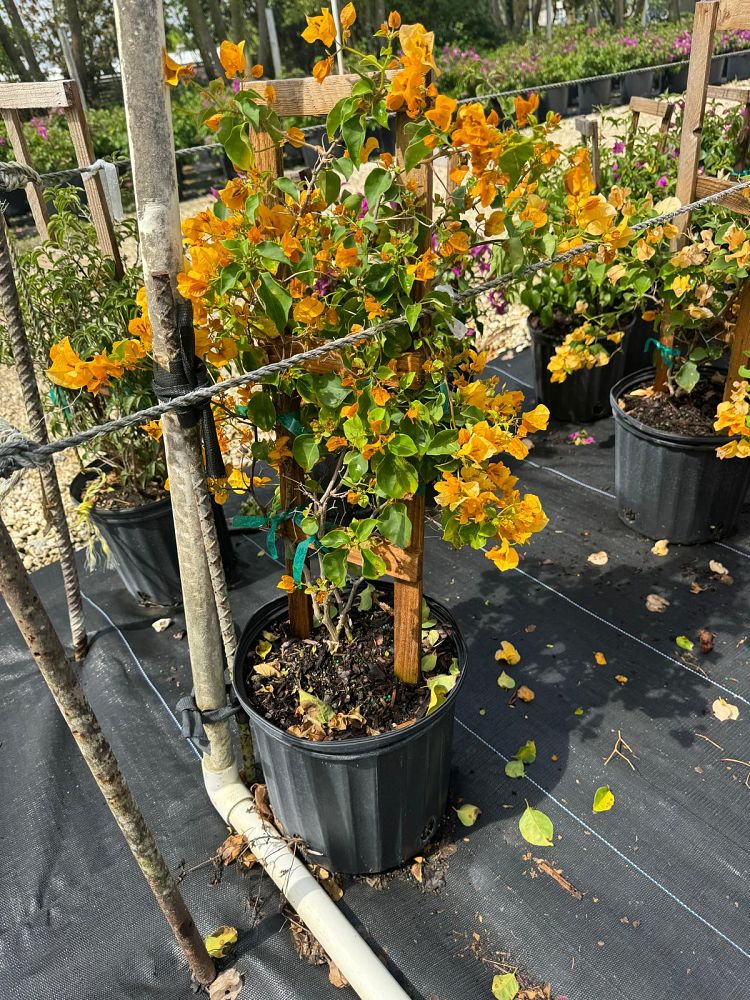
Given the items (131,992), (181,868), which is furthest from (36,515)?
(131,992)

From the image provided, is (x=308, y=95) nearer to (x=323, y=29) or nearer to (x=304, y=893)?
(x=323, y=29)

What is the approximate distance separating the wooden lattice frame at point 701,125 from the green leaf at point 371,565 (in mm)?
1665

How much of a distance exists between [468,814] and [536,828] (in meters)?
0.17

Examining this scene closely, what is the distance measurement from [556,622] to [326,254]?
1.60 metres

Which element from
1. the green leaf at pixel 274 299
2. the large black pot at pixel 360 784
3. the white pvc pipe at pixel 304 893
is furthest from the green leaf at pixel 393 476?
the white pvc pipe at pixel 304 893

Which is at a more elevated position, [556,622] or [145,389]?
[145,389]

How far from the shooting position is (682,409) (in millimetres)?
2648

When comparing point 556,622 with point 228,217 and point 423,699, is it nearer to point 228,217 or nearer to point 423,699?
point 423,699

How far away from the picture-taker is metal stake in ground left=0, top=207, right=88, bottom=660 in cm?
170

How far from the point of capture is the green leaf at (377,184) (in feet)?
3.59

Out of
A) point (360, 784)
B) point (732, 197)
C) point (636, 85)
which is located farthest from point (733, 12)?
point (636, 85)

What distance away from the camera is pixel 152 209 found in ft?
3.75

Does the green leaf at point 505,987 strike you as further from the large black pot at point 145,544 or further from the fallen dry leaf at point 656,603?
the large black pot at point 145,544

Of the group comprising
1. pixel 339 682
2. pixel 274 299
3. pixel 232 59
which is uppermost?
pixel 232 59
